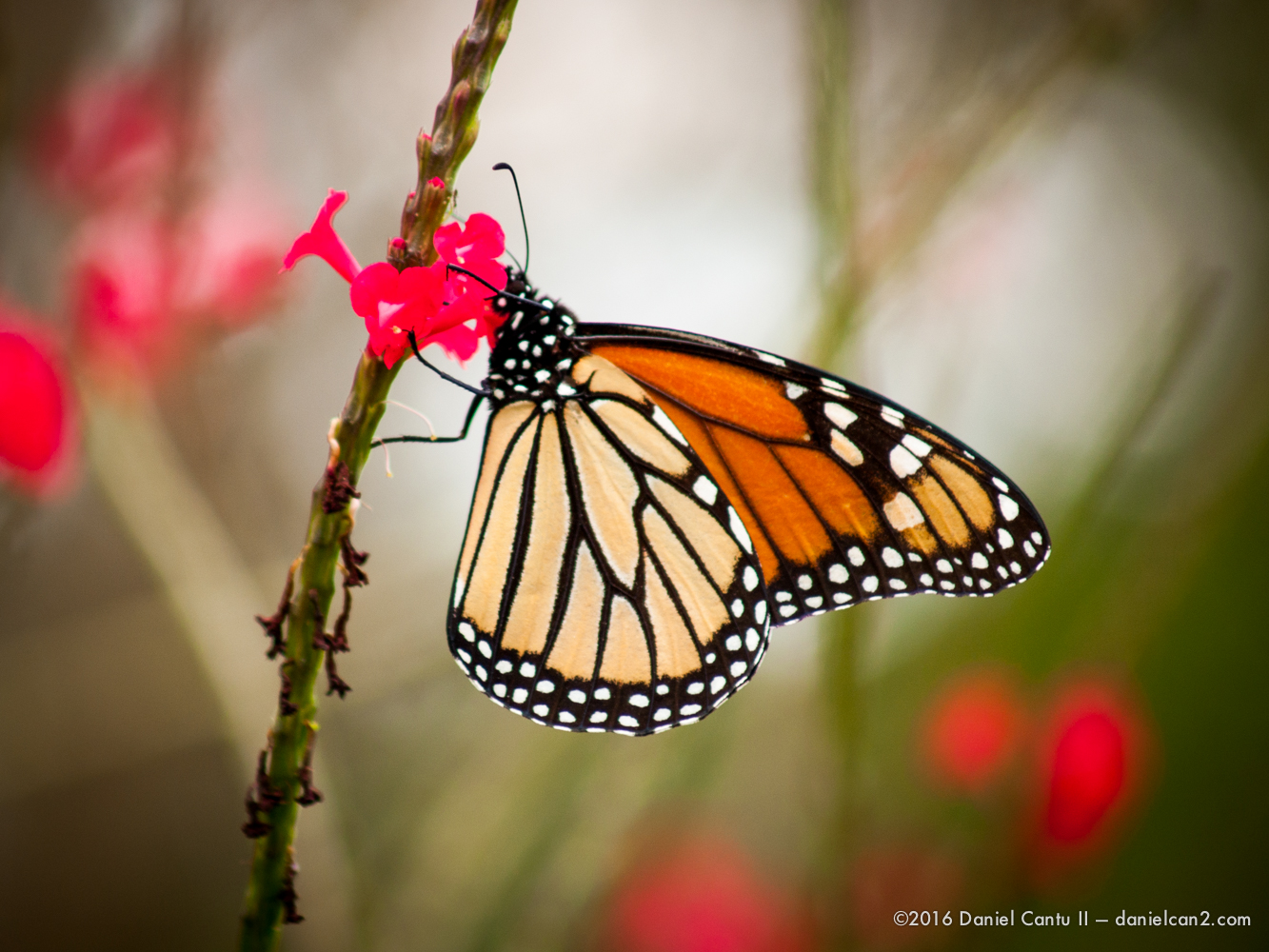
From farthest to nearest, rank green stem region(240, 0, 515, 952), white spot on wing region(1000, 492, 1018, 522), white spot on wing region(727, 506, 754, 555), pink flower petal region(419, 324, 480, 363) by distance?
white spot on wing region(727, 506, 754, 555)
white spot on wing region(1000, 492, 1018, 522)
pink flower petal region(419, 324, 480, 363)
green stem region(240, 0, 515, 952)

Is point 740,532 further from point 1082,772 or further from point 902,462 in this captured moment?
point 1082,772

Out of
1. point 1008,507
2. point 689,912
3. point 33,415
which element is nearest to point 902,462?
point 1008,507

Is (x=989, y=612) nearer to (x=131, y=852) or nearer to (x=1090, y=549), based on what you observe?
(x=1090, y=549)

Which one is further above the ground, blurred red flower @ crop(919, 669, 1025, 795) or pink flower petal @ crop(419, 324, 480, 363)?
pink flower petal @ crop(419, 324, 480, 363)

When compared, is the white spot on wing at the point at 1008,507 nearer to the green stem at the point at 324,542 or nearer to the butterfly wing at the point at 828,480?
the butterfly wing at the point at 828,480

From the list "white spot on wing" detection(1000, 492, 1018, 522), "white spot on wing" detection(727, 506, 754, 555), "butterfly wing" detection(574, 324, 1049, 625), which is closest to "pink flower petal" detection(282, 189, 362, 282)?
"butterfly wing" detection(574, 324, 1049, 625)

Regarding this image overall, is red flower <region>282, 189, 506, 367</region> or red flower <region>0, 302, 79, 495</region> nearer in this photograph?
red flower <region>282, 189, 506, 367</region>

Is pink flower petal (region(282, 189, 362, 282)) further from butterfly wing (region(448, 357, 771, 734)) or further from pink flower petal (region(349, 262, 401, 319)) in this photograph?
butterfly wing (region(448, 357, 771, 734))
